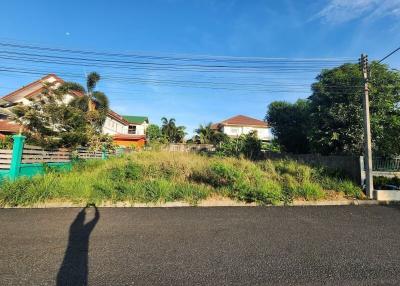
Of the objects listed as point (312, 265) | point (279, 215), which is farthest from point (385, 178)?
point (312, 265)

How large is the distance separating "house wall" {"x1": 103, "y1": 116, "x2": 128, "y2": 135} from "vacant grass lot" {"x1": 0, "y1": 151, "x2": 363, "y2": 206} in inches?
837

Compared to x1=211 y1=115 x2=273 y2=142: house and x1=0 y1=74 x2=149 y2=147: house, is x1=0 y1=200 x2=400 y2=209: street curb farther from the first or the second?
x1=211 y1=115 x2=273 y2=142: house

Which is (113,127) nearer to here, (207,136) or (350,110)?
(207,136)

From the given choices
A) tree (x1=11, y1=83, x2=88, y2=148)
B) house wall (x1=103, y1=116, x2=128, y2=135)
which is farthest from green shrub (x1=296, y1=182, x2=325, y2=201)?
house wall (x1=103, y1=116, x2=128, y2=135)

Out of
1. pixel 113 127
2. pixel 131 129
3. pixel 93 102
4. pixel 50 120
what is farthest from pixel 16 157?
pixel 131 129

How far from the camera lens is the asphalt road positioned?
303 cm

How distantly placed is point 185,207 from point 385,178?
8.91 meters

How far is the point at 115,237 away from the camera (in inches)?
170

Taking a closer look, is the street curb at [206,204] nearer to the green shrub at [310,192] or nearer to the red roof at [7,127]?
the green shrub at [310,192]

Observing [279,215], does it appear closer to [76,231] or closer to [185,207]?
[185,207]

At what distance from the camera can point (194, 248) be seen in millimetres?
3916

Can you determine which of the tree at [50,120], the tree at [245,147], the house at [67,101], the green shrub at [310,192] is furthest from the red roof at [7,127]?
the green shrub at [310,192]

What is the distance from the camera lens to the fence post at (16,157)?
712 centimetres

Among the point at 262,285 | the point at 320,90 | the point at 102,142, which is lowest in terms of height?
the point at 262,285
